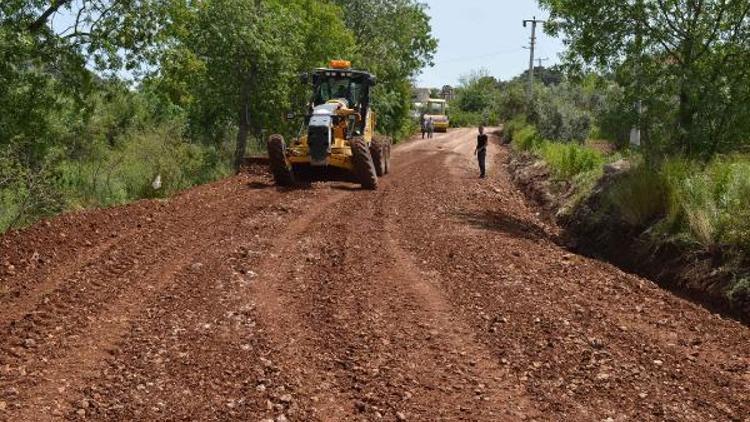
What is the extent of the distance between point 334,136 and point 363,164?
94cm

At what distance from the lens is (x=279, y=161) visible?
1449 centimetres

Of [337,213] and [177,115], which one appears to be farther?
[177,115]

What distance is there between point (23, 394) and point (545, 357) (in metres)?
3.76

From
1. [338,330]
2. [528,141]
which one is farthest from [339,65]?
[528,141]

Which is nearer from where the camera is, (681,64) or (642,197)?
(642,197)

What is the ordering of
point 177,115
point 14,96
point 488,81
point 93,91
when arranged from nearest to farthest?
point 14,96 < point 93,91 < point 177,115 < point 488,81

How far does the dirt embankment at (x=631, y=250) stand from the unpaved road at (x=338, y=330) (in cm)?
51

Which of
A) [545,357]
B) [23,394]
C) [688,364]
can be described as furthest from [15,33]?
→ [688,364]

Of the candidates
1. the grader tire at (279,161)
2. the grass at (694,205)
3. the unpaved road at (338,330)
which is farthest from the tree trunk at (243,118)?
the grass at (694,205)

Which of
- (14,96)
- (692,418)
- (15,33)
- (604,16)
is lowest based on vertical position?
(692,418)

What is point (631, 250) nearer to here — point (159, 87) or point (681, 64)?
point (681, 64)

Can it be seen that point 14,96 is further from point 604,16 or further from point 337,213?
point 604,16

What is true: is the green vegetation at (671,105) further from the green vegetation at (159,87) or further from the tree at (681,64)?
the green vegetation at (159,87)

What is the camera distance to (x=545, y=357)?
224 inches
